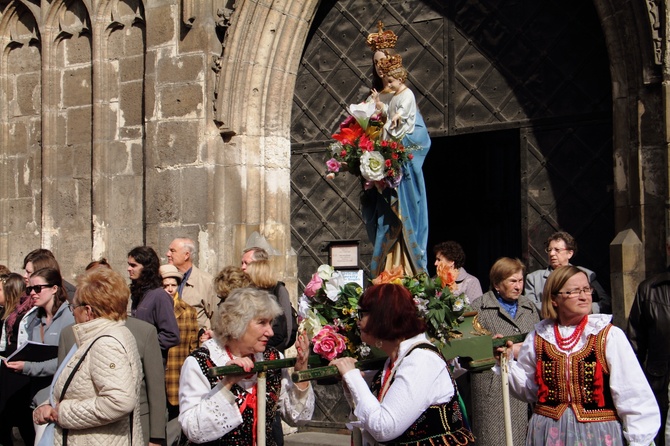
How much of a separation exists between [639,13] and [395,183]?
9.45ft

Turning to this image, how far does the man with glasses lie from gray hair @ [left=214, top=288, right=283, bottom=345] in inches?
129

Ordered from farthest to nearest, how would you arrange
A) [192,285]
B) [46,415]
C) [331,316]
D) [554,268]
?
1. [192,285]
2. [554,268]
3. [46,415]
4. [331,316]

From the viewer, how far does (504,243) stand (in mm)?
13430

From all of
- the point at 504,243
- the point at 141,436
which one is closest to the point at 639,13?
the point at 141,436

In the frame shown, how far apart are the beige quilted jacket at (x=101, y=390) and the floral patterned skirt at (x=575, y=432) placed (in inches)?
78.0

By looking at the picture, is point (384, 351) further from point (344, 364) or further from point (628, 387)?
point (628, 387)

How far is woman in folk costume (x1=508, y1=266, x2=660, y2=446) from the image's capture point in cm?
439

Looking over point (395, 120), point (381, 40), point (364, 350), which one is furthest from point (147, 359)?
point (381, 40)

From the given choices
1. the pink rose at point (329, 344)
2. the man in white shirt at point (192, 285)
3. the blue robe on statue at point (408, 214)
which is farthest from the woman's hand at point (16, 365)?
the pink rose at point (329, 344)

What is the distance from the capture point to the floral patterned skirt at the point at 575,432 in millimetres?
4469

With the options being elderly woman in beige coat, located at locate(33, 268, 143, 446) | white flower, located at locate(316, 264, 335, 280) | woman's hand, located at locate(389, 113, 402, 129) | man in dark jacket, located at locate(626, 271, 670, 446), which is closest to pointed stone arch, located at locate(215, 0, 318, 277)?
woman's hand, located at locate(389, 113, 402, 129)

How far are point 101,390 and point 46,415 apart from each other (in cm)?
36

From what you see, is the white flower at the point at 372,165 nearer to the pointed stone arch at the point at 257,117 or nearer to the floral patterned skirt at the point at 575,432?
the floral patterned skirt at the point at 575,432

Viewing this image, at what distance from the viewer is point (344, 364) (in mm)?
4242
